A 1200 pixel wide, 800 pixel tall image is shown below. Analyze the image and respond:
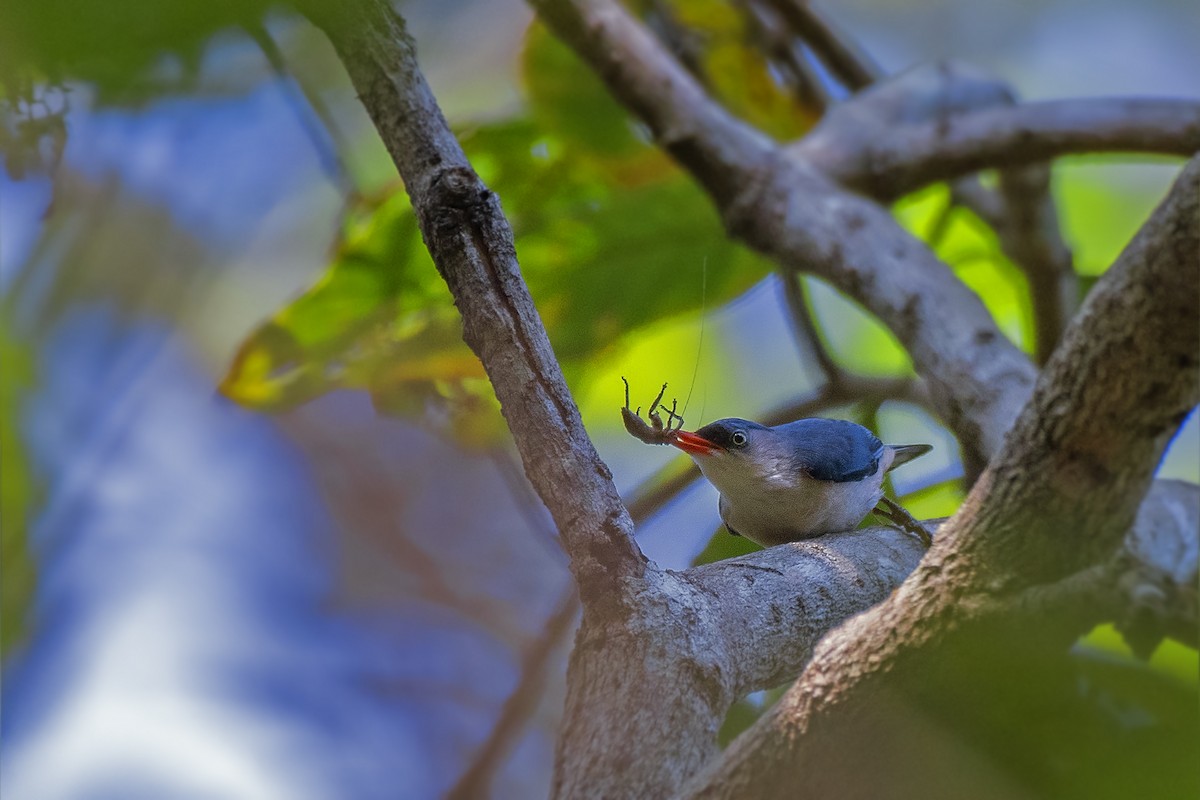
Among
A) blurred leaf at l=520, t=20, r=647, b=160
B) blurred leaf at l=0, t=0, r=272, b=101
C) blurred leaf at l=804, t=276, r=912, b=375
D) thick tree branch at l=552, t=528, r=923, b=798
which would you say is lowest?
thick tree branch at l=552, t=528, r=923, b=798

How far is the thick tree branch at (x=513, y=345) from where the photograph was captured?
0.64 meters

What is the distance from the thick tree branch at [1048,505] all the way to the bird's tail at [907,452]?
0.67 feet

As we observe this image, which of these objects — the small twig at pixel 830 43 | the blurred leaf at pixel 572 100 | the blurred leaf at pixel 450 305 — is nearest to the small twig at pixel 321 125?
the blurred leaf at pixel 450 305

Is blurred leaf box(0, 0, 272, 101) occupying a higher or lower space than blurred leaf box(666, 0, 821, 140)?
lower

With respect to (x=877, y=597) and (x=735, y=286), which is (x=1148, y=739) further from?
(x=735, y=286)

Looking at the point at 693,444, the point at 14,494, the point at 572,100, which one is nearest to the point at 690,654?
the point at 693,444

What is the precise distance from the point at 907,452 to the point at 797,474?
10 cm

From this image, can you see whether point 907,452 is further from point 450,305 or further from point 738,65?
point 738,65

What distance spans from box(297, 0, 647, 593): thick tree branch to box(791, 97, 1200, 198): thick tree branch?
4.37 feet

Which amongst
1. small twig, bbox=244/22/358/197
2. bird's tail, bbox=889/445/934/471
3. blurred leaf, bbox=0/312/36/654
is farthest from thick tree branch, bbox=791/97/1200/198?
blurred leaf, bbox=0/312/36/654

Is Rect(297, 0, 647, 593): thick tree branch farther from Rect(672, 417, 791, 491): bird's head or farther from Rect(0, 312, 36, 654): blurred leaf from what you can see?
Rect(0, 312, 36, 654): blurred leaf

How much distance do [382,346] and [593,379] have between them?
238 millimetres

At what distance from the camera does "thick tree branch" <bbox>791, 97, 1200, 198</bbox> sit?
1.76 metres

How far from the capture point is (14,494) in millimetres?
791
